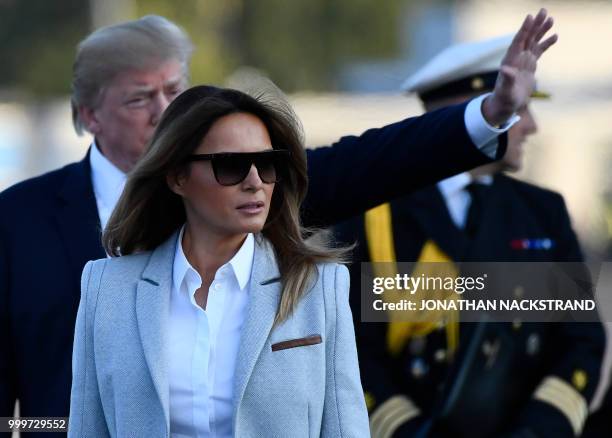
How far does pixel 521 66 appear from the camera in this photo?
3.29 metres

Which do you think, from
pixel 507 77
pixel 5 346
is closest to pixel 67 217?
pixel 5 346

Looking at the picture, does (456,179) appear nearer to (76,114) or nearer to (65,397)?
(76,114)

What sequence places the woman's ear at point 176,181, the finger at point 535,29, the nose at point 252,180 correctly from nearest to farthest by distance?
the nose at point 252,180
the woman's ear at point 176,181
the finger at point 535,29

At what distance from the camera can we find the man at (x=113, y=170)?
3438mm

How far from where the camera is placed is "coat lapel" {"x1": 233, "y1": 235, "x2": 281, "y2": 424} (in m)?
2.94

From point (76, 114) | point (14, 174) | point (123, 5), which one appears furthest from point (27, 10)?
point (76, 114)

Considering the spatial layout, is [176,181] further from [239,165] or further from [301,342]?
[301,342]

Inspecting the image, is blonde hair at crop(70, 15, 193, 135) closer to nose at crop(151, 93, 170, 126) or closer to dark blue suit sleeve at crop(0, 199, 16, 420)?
nose at crop(151, 93, 170, 126)

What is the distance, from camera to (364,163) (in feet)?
11.8

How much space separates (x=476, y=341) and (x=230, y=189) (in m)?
1.62

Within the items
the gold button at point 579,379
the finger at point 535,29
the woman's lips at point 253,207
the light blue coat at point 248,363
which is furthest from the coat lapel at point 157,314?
the gold button at point 579,379

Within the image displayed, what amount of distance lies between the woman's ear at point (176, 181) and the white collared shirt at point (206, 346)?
16 cm

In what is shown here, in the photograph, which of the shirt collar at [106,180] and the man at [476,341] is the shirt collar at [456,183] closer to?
the man at [476,341]

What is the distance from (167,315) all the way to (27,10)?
30682 millimetres
